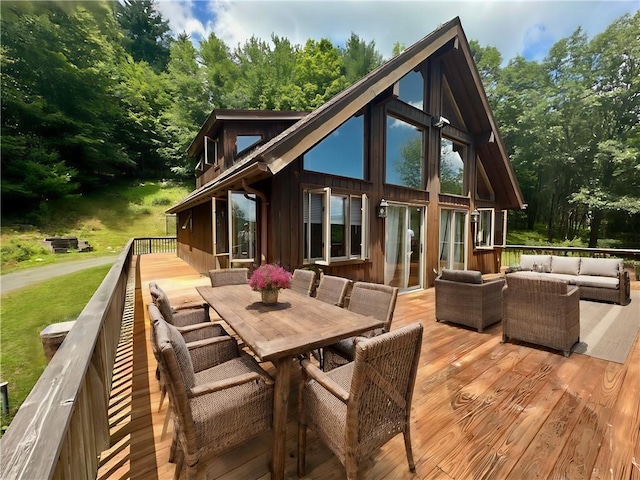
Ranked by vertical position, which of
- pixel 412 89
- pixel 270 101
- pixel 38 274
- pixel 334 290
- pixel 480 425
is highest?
pixel 270 101

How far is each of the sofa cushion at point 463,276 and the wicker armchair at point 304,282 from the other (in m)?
2.30

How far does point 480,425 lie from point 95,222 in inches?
861

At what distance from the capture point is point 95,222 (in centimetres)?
1731

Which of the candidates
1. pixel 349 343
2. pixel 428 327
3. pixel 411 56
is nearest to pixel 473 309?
pixel 428 327

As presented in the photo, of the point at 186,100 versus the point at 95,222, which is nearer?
the point at 95,222

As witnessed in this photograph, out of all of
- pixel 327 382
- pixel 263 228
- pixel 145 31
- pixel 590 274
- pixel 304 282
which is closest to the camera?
pixel 327 382

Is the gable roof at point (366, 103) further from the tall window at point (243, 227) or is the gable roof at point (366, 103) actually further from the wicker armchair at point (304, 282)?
the wicker armchair at point (304, 282)

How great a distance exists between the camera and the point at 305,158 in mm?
5043

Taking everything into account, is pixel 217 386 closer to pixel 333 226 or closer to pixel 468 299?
pixel 468 299

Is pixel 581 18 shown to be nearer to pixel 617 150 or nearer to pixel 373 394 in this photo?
pixel 617 150

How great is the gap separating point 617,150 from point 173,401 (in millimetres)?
19758

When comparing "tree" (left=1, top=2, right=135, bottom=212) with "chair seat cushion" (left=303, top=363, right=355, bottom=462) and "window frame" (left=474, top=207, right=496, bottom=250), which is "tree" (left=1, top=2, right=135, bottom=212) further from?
"window frame" (left=474, top=207, right=496, bottom=250)

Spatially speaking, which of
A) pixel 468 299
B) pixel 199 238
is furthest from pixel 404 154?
pixel 199 238

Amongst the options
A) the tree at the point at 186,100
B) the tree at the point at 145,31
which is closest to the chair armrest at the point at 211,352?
the tree at the point at 186,100
